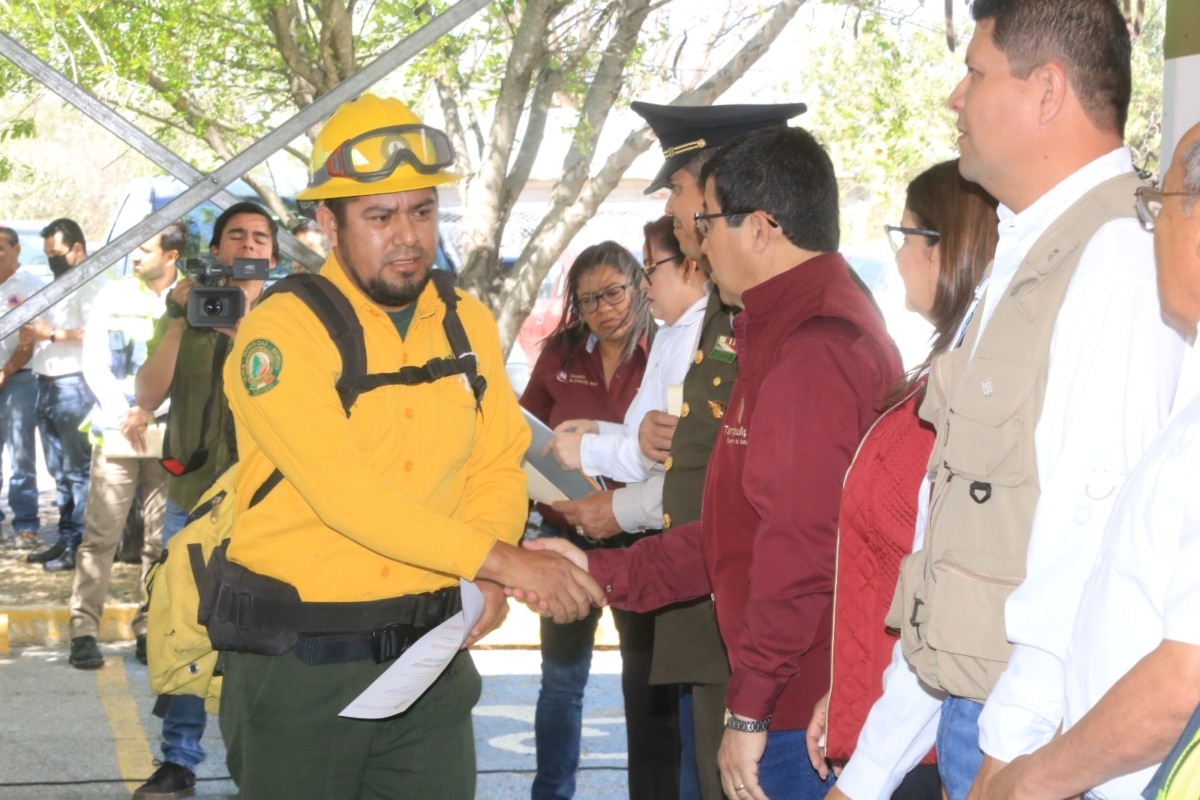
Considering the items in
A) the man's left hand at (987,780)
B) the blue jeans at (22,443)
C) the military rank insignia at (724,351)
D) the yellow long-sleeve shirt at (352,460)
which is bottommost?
the blue jeans at (22,443)

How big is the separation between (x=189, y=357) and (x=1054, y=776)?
477 centimetres

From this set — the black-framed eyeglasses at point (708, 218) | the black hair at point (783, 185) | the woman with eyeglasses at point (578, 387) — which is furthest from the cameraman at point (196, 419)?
the black hair at point (783, 185)

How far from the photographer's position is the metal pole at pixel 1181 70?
331 centimetres

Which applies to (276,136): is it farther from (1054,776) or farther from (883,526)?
(1054,776)

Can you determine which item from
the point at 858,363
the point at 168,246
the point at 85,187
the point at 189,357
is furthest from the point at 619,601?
the point at 85,187

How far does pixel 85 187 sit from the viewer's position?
2134 cm

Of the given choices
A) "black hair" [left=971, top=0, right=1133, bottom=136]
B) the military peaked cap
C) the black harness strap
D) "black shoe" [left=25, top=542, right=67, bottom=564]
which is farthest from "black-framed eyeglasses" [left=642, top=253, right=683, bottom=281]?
"black shoe" [left=25, top=542, right=67, bottom=564]

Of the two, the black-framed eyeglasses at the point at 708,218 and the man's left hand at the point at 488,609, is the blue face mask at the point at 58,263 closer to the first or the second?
the man's left hand at the point at 488,609

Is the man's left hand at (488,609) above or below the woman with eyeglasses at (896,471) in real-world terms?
below

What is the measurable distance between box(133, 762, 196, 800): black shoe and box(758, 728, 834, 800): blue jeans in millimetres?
3427

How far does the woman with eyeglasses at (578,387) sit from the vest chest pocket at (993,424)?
120 inches

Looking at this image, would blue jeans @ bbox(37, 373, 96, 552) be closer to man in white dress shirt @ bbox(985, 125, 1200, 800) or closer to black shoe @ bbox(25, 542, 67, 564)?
black shoe @ bbox(25, 542, 67, 564)

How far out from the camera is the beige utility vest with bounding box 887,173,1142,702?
2094mm

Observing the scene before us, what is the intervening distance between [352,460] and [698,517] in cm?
101
